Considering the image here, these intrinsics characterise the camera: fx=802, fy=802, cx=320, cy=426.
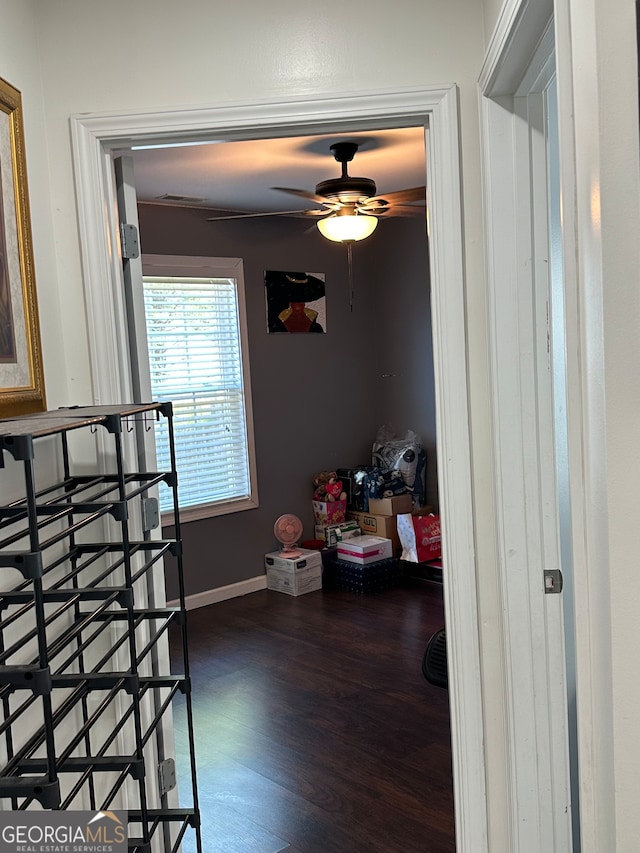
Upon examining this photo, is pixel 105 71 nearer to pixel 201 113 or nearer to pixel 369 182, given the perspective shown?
pixel 201 113

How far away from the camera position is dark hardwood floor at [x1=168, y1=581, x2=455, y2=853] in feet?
8.94

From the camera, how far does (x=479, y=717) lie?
2014mm

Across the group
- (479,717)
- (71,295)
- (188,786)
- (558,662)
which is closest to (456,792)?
(479,717)

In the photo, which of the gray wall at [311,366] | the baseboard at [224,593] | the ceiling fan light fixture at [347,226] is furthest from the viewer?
the gray wall at [311,366]

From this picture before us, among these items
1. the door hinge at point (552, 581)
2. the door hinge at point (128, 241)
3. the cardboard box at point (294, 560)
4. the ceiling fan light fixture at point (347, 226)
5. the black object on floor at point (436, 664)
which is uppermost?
the ceiling fan light fixture at point (347, 226)

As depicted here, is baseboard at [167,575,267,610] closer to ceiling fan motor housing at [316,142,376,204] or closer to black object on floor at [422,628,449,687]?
black object on floor at [422,628,449,687]

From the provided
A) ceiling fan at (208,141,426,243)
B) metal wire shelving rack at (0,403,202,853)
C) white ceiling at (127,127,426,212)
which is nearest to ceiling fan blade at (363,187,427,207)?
ceiling fan at (208,141,426,243)

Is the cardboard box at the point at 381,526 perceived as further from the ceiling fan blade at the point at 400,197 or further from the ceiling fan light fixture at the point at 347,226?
the ceiling fan blade at the point at 400,197

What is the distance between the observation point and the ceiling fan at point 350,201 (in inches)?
148

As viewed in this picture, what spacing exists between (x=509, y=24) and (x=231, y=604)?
14.1ft

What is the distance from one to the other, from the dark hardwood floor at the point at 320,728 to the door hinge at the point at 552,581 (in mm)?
1174

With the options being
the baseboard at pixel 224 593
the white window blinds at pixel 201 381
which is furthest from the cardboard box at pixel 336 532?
the white window blinds at pixel 201 381

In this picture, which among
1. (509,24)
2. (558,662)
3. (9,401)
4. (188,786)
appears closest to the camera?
(509,24)

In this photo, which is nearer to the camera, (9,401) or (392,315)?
(9,401)
